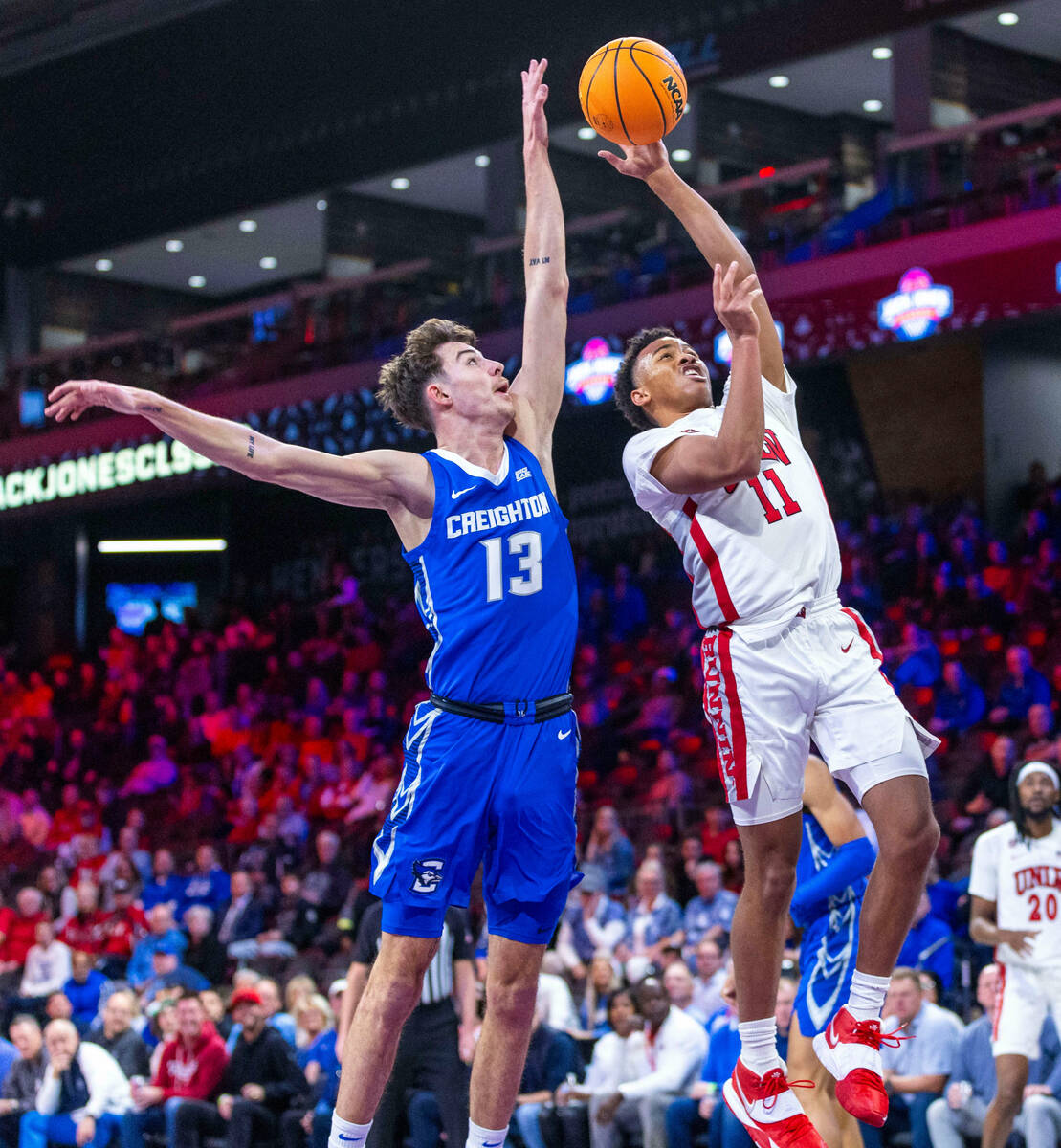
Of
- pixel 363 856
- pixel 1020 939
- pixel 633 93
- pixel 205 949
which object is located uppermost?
pixel 633 93

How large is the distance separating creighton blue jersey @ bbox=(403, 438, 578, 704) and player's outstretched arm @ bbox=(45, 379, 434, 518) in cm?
16

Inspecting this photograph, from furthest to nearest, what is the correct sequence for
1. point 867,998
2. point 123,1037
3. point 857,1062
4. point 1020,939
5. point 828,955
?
point 123,1037, point 1020,939, point 828,955, point 867,998, point 857,1062

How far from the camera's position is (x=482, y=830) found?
4582 mm

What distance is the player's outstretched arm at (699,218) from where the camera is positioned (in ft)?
16.8

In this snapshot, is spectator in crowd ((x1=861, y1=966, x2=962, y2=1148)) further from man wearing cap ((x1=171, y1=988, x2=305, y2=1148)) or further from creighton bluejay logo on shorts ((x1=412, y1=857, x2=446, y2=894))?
creighton bluejay logo on shorts ((x1=412, y1=857, x2=446, y2=894))

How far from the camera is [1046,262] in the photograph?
1440 cm

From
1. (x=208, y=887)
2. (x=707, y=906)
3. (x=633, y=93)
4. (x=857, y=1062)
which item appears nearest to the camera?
(x=857, y=1062)

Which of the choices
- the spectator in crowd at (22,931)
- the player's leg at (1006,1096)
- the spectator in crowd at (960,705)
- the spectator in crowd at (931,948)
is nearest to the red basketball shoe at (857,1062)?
the player's leg at (1006,1096)

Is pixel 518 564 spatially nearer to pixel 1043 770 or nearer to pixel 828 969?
pixel 828 969

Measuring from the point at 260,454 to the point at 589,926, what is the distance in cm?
772

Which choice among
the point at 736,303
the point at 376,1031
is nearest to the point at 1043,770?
the point at 736,303

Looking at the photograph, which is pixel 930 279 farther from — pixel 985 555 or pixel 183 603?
pixel 183 603

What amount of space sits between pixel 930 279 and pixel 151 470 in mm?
9870

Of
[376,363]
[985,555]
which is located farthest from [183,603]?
[985,555]
